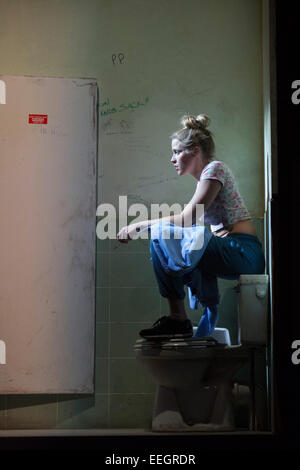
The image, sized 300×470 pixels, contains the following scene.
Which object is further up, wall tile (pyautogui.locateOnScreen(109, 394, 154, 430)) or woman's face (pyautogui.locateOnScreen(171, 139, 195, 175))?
woman's face (pyautogui.locateOnScreen(171, 139, 195, 175))

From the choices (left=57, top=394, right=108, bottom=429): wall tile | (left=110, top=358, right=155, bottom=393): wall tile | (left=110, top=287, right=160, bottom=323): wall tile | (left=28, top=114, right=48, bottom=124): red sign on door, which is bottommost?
(left=57, top=394, right=108, bottom=429): wall tile

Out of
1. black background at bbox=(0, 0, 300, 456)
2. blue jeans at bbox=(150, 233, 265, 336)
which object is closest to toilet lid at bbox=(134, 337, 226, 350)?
blue jeans at bbox=(150, 233, 265, 336)

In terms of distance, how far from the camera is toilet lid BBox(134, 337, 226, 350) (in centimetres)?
259

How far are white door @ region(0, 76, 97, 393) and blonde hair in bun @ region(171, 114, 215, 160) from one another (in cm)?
46

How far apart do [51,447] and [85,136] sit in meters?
1.54

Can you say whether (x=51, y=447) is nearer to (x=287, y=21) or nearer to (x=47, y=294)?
(x=47, y=294)

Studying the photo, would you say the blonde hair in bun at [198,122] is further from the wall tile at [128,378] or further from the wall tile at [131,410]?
the wall tile at [131,410]

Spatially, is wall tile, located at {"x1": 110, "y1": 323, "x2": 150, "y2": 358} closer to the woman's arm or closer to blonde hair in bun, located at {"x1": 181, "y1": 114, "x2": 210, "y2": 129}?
the woman's arm

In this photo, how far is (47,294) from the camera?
3096 mm

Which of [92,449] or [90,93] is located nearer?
[92,449]

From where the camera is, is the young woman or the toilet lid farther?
→ the young woman

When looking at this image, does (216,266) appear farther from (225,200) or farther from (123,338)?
(123,338)

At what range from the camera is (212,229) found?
3000 mm
